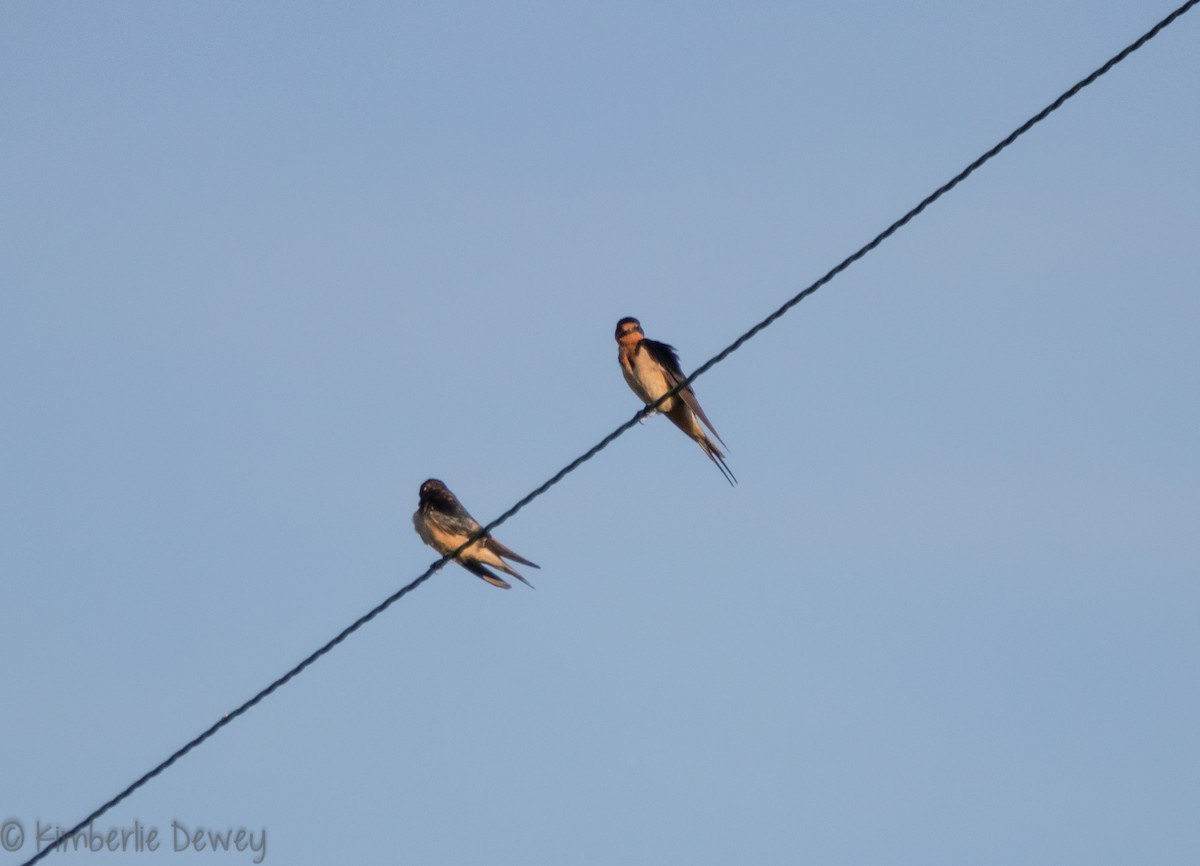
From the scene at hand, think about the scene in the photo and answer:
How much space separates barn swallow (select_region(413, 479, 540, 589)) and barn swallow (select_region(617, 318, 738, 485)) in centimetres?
126

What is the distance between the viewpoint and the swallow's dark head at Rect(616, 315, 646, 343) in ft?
32.5

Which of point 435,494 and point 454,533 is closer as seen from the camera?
point 454,533

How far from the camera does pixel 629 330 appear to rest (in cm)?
993

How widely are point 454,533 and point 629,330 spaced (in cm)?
156

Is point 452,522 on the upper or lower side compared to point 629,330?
lower

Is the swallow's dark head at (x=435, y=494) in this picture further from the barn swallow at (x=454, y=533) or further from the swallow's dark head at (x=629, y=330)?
the swallow's dark head at (x=629, y=330)

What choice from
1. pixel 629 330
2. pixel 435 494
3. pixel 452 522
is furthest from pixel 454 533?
pixel 629 330

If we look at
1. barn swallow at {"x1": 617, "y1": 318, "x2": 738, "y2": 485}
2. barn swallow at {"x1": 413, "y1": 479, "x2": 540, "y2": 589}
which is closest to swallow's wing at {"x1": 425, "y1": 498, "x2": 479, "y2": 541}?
barn swallow at {"x1": 413, "y1": 479, "x2": 540, "y2": 589}

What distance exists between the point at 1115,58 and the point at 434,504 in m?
6.40

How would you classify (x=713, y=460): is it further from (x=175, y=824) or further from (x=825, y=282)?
(x=825, y=282)

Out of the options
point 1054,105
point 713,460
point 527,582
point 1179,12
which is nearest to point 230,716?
point 1054,105

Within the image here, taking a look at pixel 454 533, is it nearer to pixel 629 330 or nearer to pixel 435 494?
pixel 435 494

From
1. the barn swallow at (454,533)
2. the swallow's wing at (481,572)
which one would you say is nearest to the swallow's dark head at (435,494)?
the barn swallow at (454,533)

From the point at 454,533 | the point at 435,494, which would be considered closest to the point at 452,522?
the point at 454,533
